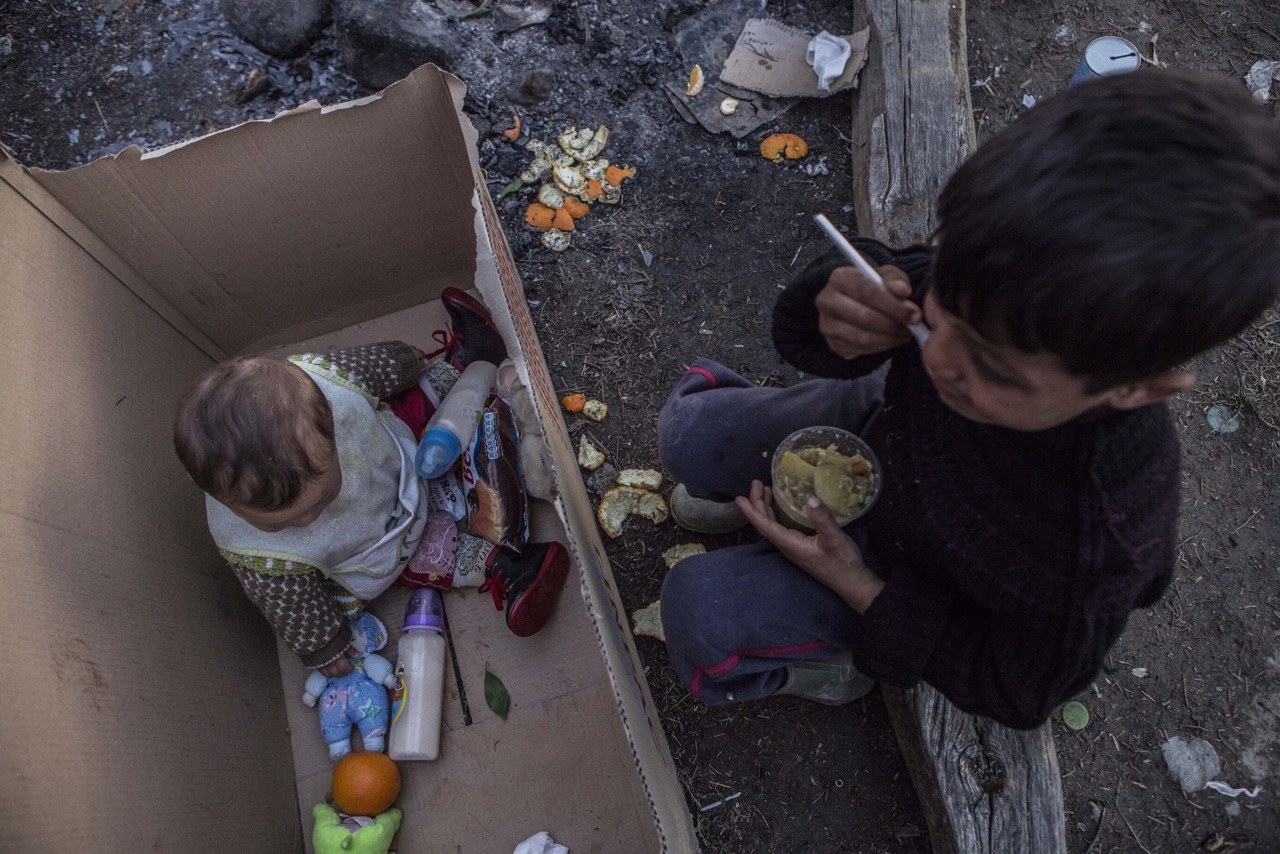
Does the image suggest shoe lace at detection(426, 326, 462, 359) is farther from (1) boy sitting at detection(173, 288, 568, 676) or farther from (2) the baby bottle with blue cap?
(2) the baby bottle with blue cap

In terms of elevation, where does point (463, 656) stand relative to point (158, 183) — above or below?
below

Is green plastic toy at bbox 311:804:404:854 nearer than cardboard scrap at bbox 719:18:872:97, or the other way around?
green plastic toy at bbox 311:804:404:854

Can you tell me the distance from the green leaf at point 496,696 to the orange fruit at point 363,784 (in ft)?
0.92

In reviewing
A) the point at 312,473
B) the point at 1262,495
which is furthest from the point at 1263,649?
the point at 312,473

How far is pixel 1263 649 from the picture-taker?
6.56 feet

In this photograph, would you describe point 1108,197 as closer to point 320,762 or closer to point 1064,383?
point 1064,383

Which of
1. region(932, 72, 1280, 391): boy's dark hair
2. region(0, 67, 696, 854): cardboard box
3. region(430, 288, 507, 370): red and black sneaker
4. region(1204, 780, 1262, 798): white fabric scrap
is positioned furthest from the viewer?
region(430, 288, 507, 370): red and black sneaker

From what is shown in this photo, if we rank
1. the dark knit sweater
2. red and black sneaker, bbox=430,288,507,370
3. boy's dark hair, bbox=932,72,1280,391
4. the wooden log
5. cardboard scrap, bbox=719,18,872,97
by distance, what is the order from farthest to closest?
cardboard scrap, bbox=719,18,872,97
red and black sneaker, bbox=430,288,507,370
the wooden log
the dark knit sweater
boy's dark hair, bbox=932,72,1280,391

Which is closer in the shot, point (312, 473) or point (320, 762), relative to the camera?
point (312, 473)

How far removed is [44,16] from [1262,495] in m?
4.35

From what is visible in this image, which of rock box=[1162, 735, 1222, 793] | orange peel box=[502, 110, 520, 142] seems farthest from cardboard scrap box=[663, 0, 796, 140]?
rock box=[1162, 735, 1222, 793]

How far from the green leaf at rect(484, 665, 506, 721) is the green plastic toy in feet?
1.12

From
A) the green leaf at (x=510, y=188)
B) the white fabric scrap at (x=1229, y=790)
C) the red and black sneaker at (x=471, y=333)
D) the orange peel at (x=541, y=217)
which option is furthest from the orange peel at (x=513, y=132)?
the white fabric scrap at (x=1229, y=790)

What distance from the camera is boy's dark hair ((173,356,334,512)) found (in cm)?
145
